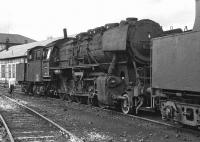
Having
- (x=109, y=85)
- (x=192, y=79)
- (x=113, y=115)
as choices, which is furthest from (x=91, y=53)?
(x=192, y=79)

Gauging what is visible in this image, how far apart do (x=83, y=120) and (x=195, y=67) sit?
15.1 ft

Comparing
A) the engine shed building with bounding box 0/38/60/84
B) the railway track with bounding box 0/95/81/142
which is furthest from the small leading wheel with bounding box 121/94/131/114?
the engine shed building with bounding box 0/38/60/84

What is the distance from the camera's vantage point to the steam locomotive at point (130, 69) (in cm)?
815

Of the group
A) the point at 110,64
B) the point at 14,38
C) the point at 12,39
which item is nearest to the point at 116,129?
the point at 110,64

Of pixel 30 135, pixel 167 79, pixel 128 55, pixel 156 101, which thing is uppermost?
pixel 128 55

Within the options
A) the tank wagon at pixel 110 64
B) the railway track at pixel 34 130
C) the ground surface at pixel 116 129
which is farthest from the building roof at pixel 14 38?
the ground surface at pixel 116 129

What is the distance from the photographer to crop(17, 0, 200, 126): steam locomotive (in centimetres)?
815

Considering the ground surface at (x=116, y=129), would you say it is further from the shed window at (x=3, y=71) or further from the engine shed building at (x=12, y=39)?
the engine shed building at (x=12, y=39)

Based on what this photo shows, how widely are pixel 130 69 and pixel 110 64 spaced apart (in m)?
0.99

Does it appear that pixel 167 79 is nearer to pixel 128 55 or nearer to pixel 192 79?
pixel 192 79

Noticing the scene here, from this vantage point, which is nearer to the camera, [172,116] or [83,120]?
[172,116]

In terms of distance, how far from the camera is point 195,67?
7633 mm

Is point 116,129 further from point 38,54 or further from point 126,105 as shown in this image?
point 38,54

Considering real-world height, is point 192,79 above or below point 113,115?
above
